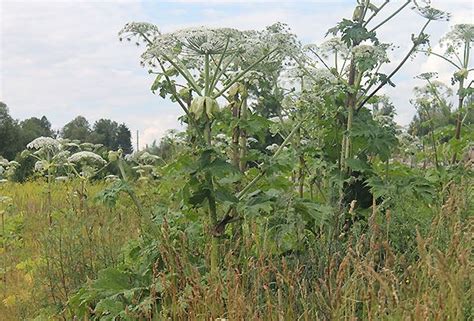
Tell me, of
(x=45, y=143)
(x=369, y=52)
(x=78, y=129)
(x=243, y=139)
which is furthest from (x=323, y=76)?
(x=78, y=129)

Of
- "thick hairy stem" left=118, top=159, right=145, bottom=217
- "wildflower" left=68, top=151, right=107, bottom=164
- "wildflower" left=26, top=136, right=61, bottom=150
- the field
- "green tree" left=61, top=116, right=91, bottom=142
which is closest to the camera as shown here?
the field

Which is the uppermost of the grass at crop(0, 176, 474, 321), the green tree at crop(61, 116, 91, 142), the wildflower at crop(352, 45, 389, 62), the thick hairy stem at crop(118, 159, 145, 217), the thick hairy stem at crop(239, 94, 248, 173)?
the green tree at crop(61, 116, 91, 142)

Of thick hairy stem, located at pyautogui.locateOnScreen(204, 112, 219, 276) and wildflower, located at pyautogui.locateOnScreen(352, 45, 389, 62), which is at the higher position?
wildflower, located at pyautogui.locateOnScreen(352, 45, 389, 62)

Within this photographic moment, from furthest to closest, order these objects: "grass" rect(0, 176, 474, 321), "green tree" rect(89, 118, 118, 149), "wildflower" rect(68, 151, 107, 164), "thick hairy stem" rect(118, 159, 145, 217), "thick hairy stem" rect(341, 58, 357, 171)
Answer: "green tree" rect(89, 118, 118, 149)
"wildflower" rect(68, 151, 107, 164)
"thick hairy stem" rect(341, 58, 357, 171)
"thick hairy stem" rect(118, 159, 145, 217)
"grass" rect(0, 176, 474, 321)

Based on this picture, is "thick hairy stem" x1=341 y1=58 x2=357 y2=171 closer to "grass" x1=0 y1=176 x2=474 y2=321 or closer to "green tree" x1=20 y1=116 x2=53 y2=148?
"grass" x1=0 y1=176 x2=474 y2=321

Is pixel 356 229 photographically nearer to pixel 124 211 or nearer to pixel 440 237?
pixel 440 237

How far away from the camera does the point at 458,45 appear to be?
6.05m

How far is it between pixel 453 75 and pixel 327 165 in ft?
5.91

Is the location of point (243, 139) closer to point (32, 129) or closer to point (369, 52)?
point (369, 52)

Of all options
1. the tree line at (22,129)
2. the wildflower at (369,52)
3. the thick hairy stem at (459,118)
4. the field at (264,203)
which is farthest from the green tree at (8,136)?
the wildflower at (369,52)

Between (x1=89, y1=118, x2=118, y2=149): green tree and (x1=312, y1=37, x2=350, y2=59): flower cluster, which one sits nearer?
(x1=312, y1=37, x2=350, y2=59): flower cluster

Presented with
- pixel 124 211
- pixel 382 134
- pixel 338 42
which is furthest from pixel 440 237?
pixel 124 211

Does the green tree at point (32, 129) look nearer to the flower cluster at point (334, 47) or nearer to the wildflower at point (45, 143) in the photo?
the wildflower at point (45, 143)

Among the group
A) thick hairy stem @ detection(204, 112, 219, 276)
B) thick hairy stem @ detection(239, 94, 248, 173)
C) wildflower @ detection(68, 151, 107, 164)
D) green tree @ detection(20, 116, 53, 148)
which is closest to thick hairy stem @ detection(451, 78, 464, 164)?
thick hairy stem @ detection(239, 94, 248, 173)
